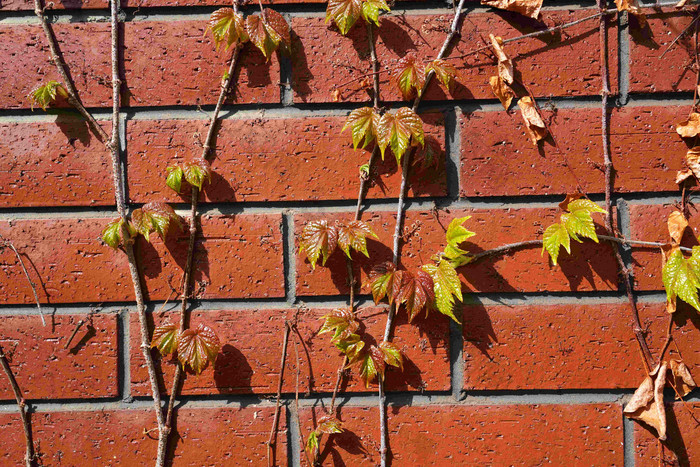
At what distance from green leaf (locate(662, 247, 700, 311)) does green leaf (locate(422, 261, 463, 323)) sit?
353 millimetres

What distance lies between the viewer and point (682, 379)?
843 mm

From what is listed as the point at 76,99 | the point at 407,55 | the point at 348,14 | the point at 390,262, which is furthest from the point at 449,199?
the point at 76,99

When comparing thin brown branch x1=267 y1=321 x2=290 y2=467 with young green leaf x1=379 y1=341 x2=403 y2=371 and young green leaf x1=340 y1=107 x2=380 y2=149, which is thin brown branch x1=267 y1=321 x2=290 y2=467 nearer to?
young green leaf x1=379 y1=341 x2=403 y2=371

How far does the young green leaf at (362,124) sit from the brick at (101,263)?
0.81ft

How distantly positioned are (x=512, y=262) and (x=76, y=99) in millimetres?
853

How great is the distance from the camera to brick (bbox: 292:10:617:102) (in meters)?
0.87

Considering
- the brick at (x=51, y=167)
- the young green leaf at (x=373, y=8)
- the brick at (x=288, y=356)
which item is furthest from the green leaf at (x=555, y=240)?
the brick at (x=51, y=167)

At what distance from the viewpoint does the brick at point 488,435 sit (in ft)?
2.81

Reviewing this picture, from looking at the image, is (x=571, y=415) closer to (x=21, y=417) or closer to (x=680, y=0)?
(x=680, y=0)

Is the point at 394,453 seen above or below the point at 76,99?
below

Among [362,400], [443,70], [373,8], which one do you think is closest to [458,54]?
[443,70]

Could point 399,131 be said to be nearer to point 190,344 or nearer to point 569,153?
point 569,153

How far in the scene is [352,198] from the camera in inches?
34.3

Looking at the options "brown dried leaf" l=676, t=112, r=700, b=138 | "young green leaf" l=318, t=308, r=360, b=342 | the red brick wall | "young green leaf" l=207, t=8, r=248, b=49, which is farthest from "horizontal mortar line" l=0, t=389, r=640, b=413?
"young green leaf" l=207, t=8, r=248, b=49
